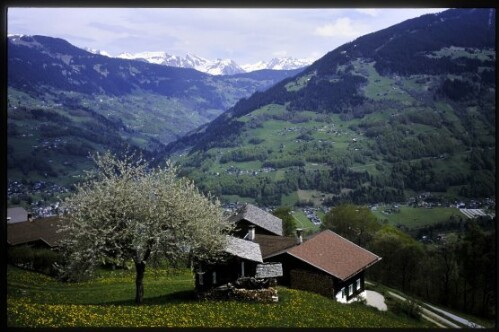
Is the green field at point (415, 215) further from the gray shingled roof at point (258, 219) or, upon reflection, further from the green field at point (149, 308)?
the green field at point (149, 308)

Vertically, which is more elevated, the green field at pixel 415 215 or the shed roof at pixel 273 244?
the shed roof at pixel 273 244

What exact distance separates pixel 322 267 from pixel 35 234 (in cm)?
2963

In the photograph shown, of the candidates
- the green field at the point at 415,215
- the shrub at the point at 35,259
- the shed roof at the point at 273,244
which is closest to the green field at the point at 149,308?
the shrub at the point at 35,259

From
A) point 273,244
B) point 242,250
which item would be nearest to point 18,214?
point 273,244

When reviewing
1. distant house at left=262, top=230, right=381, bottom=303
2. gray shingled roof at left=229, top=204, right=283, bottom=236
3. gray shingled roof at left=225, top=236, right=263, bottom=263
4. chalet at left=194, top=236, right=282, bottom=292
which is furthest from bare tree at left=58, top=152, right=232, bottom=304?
gray shingled roof at left=229, top=204, right=283, bottom=236

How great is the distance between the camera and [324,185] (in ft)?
575

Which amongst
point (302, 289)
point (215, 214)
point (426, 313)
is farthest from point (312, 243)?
point (215, 214)

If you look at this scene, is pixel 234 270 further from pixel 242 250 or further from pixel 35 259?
pixel 35 259

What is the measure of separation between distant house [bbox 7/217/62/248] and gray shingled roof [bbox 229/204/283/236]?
57.8 feet

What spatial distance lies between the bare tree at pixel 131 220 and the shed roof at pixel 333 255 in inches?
507

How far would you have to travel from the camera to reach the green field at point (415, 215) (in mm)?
133500

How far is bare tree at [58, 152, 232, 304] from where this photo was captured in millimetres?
18516

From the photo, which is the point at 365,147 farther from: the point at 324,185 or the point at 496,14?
the point at 496,14

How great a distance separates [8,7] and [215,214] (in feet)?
49.8
